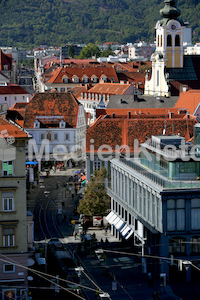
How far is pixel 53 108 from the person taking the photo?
366ft

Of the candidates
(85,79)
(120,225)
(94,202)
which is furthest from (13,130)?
(85,79)

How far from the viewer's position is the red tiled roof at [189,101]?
354 ft

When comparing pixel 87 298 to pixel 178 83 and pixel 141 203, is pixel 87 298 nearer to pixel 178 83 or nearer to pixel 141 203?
pixel 141 203

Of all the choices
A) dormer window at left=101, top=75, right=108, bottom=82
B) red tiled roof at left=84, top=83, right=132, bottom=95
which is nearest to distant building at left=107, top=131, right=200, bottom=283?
red tiled roof at left=84, top=83, right=132, bottom=95

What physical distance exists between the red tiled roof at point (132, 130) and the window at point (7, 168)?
30760 mm

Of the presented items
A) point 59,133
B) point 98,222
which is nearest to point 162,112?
point 59,133

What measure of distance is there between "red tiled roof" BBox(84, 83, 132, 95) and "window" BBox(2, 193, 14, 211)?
8834cm

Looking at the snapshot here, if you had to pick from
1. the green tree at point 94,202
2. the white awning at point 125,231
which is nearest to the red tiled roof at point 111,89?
the green tree at point 94,202

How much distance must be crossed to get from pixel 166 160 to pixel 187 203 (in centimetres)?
423

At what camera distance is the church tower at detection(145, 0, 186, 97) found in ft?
479

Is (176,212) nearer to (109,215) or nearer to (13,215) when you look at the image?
(13,215)

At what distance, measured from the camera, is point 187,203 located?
2395 inches

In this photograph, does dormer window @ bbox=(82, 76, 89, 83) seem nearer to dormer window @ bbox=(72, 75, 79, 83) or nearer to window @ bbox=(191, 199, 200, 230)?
dormer window @ bbox=(72, 75, 79, 83)

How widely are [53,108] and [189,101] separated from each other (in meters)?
16.1
